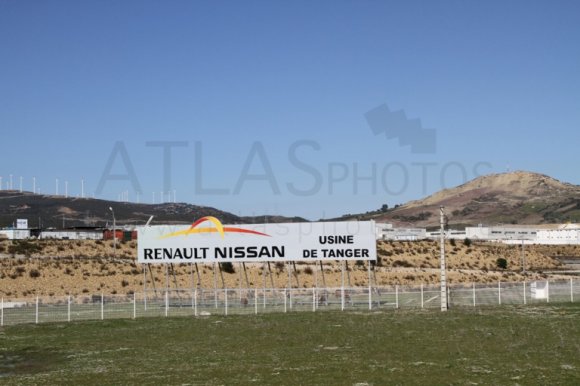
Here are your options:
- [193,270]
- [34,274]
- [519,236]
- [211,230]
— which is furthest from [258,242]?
[519,236]

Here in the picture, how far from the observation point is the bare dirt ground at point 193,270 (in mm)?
66562

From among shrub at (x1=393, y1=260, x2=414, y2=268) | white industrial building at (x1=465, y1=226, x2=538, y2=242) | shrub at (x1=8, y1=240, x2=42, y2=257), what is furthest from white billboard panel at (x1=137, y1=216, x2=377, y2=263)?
white industrial building at (x1=465, y1=226, x2=538, y2=242)

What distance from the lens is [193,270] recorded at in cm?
7700

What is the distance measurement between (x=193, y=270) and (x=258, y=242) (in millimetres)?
30970

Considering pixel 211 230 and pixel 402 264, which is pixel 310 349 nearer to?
pixel 211 230

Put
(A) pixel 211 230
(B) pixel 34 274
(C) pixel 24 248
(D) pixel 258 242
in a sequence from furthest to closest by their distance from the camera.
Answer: (C) pixel 24 248 < (B) pixel 34 274 < (A) pixel 211 230 < (D) pixel 258 242

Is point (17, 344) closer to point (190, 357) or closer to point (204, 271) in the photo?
point (190, 357)

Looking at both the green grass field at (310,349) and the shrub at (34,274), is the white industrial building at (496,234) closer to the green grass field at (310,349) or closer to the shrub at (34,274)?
the shrub at (34,274)

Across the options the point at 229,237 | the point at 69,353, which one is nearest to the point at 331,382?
the point at 69,353

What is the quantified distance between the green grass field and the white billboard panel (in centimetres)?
813

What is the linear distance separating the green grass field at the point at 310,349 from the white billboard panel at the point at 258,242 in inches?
320

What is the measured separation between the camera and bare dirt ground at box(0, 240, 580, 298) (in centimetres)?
6656

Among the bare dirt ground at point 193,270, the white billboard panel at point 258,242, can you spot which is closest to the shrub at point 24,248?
the bare dirt ground at point 193,270

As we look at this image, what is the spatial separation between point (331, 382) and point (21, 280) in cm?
5470
